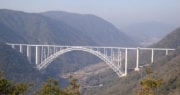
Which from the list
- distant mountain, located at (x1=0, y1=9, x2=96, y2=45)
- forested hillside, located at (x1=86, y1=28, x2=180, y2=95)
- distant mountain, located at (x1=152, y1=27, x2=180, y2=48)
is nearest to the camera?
forested hillside, located at (x1=86, y1=28, x2=180, y2=95)

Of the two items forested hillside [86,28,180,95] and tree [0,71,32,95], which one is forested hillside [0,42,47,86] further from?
tree [0,71,32,95]

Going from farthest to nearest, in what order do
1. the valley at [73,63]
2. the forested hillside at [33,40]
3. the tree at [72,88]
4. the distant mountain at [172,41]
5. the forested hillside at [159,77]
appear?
the distant mountain at [172,41]
the forested hillside at [33,40]
the valley at [73,63]
the forested hillside at [159,77]
the tree at [72,88]

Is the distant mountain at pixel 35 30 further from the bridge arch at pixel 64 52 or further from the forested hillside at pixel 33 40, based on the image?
the bridge arch at pixel 64 52

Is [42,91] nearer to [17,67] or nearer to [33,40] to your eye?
[17,67]

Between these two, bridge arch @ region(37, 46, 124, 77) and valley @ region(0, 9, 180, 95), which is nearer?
valley @ region(0, 9, 180, 95)

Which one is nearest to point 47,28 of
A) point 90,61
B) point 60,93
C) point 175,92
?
point 90,61

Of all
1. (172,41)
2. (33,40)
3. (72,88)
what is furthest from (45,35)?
(72,88)

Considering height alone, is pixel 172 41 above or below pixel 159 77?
above

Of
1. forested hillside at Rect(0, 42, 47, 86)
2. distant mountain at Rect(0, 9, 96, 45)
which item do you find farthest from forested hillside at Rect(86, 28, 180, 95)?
distant mountain at Rect(0, 9, 96, 45)

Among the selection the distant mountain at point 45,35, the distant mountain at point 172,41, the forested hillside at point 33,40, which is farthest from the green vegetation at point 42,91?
the distant mountain at point 45,35

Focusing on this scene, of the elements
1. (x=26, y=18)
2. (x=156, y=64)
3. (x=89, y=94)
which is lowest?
(x=89, y=94)

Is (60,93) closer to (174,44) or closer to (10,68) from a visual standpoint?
(10,68)
